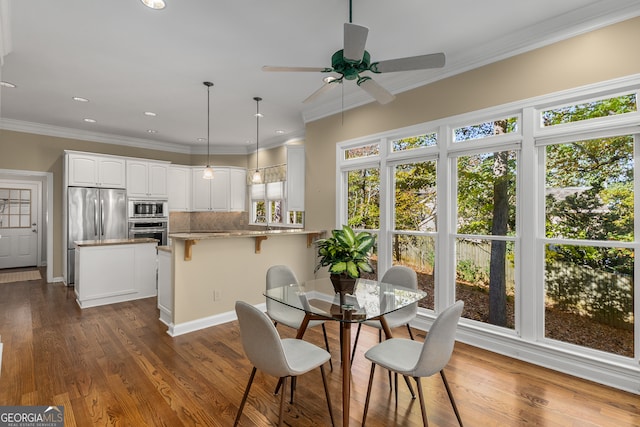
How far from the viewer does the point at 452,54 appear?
3301mm

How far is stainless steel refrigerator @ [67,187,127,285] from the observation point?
5.77 meters

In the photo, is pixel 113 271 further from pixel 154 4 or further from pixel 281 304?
pixel 154 4

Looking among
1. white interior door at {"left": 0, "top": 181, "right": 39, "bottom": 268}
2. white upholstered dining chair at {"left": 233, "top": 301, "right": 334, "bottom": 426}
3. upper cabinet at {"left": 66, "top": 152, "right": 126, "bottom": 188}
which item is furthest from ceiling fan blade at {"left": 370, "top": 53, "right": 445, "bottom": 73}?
white interior door at {"left": 0, "top": 181, "right": 39, "bottom": 268}

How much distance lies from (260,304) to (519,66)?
13.0 feet

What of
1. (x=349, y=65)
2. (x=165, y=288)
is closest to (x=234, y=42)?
(x=349, y=65)

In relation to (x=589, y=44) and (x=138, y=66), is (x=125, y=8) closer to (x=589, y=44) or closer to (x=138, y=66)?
(x=138, y=66)

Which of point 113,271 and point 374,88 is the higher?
point 374,88

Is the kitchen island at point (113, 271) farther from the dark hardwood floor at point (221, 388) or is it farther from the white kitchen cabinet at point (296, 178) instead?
the white kitchen cabinet at point (296, 178)

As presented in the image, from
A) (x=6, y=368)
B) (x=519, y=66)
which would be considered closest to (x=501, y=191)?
(x=519, y=66)

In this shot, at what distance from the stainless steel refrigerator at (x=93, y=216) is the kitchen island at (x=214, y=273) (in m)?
2.84

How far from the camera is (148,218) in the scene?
261 inches

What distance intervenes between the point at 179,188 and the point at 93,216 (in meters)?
1.78

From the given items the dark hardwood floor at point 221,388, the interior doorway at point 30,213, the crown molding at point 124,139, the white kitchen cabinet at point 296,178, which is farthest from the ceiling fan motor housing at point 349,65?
the interior doorway at point 30,213

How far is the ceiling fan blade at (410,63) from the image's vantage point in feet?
7.02
